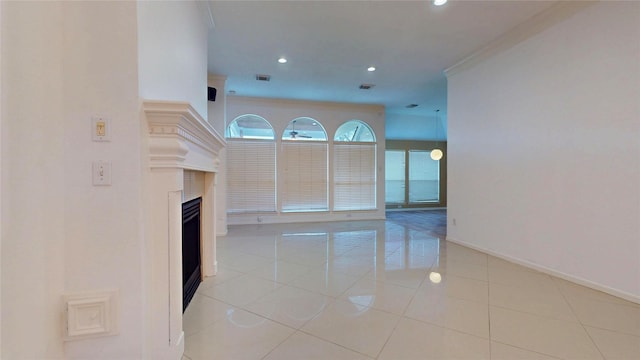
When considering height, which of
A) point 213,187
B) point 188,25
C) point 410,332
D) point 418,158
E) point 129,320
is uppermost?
point 188,25

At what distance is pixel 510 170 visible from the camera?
3.73 m

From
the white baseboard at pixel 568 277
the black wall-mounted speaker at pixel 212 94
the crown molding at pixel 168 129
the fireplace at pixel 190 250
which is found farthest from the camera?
the black wall-mounted speaker at pixel 212 94

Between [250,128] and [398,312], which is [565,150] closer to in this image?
[398,312]

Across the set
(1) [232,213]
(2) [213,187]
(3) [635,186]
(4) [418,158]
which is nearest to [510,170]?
(3) [635,186]

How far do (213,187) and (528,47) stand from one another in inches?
167

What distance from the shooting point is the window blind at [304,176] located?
691cm

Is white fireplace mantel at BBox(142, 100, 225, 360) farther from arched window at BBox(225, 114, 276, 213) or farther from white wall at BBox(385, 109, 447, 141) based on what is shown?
white wall at BBox(385, 109, 447, 141)

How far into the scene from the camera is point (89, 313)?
136 centimetres

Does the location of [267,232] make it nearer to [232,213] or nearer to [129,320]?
[232,213]

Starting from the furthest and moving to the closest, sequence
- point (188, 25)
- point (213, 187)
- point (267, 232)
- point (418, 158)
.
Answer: point (418, 158)
point (267, 232)
point (213, 187)
point (188, 25)

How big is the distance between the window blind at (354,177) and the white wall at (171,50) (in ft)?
15.3

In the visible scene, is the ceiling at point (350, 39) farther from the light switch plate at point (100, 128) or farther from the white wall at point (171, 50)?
the light switch plate at point (100, 128)

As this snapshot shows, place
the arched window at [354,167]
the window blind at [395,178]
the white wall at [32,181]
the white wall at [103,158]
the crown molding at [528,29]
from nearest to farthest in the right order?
the white wall at [32,181]
the white wall at [103,158]
the crown molding at [528,29]
the arched window at [354,167]
the window blind at [395,178]

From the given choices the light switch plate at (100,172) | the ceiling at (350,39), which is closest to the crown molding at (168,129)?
the light switch plate at (100,172)
